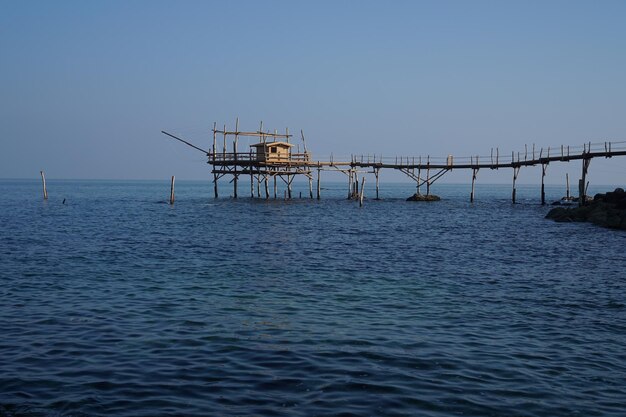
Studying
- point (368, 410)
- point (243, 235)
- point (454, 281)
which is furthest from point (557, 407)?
point (243, 235)

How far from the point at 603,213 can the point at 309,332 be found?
34832 mm

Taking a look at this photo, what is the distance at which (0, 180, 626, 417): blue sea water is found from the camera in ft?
28.4

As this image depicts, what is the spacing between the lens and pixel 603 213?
40.6 meters

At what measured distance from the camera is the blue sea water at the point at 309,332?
866 centimetres

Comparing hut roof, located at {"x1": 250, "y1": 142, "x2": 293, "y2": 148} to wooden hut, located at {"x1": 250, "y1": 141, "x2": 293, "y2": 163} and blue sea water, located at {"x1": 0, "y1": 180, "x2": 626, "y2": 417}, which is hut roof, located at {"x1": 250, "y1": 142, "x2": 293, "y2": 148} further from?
blue sea water, located at {"x1": 0, "y1": 180, "x2": 626, "y2": 417}

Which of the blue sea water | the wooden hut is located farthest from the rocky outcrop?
the wooden hut

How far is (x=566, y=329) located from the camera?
12.8 meters

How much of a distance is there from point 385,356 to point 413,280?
26.6 ft

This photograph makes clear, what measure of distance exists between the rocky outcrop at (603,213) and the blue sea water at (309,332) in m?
13.1

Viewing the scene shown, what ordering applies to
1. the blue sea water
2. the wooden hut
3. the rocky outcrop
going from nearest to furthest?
the blue sea water
the rocky outcrop
the wooden hut

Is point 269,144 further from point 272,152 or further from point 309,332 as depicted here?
point 309,332

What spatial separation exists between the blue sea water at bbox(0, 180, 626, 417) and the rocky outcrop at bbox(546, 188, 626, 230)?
13130 millimetres

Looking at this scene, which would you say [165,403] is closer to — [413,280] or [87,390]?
[87,390]

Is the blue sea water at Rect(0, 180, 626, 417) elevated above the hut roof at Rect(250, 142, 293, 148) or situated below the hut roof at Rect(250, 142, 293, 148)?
below
